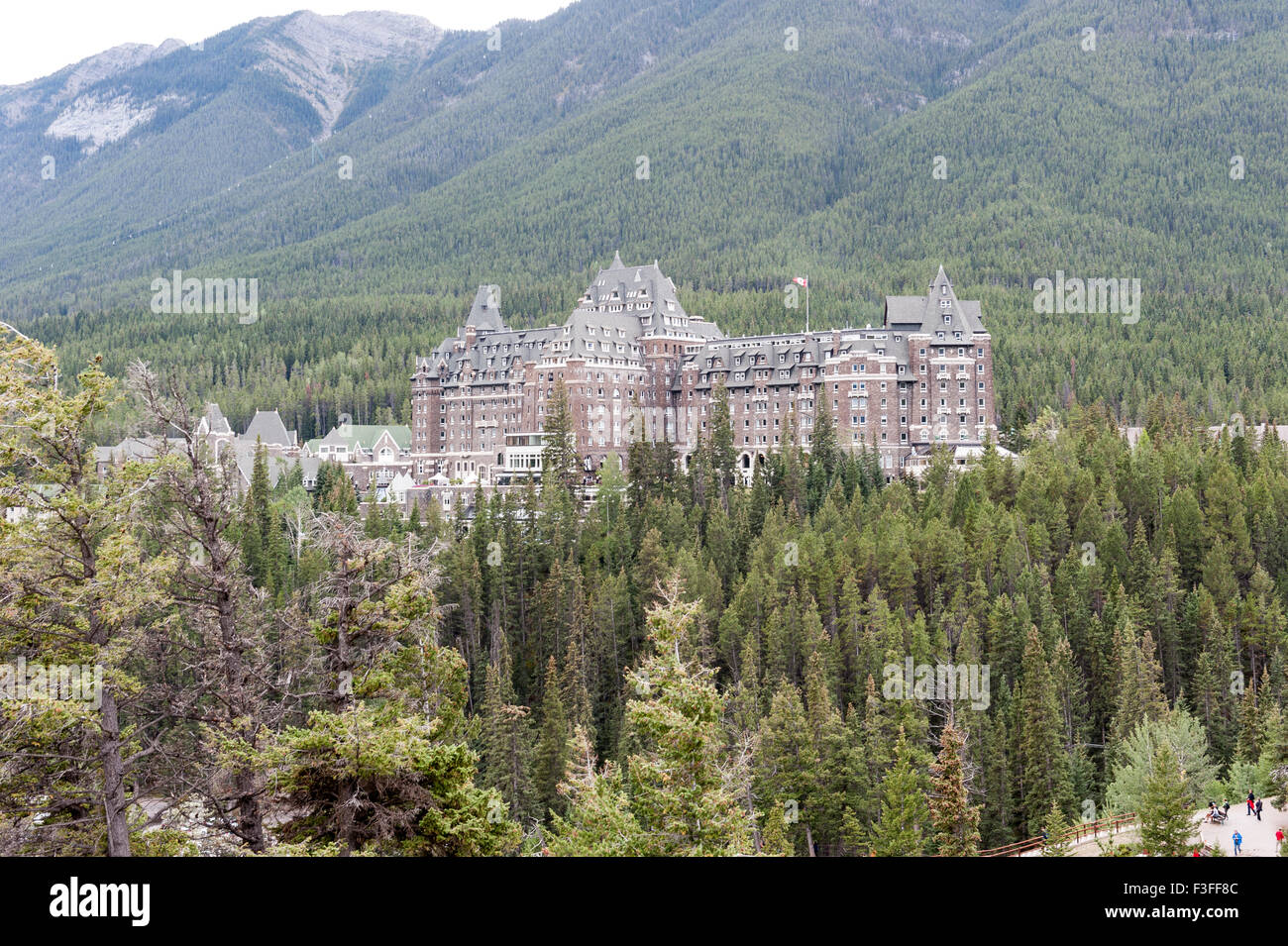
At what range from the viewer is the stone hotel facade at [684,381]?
5738 inches

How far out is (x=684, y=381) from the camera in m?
163

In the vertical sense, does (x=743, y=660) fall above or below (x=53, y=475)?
below

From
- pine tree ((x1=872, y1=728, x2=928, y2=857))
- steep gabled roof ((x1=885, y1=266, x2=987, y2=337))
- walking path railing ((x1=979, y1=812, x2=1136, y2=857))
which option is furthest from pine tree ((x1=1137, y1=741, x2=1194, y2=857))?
steep gabled roof ((x1=885, y1=266, x2=987, y2=337))

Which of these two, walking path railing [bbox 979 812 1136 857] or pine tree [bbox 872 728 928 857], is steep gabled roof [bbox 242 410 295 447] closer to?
pine tree [bbox 872 728 928 857]

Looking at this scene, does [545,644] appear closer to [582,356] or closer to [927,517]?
[927,517]

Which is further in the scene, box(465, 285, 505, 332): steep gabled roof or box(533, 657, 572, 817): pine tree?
box(465, 285, 505, 332): steep gabled roof

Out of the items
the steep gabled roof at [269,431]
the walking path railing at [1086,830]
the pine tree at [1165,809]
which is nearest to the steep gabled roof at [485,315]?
the steep gabled roof at [269,431]

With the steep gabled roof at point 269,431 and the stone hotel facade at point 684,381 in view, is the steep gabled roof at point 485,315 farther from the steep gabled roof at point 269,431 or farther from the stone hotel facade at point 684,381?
the steep gabled roof at point 269,431

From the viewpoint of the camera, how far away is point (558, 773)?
81.4m

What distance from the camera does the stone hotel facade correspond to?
145750 mm

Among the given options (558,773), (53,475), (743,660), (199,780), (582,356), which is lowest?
(558,773)
